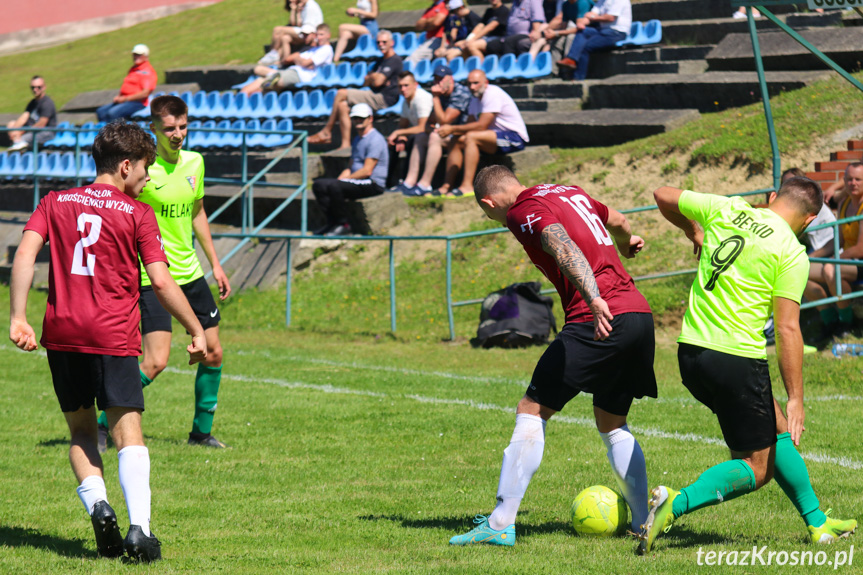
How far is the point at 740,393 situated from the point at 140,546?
2.77m

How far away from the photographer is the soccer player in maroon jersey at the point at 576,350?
469 cm

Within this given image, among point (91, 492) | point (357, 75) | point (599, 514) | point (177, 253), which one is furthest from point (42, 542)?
point (357, 75)

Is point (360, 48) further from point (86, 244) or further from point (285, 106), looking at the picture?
point (86, 244)

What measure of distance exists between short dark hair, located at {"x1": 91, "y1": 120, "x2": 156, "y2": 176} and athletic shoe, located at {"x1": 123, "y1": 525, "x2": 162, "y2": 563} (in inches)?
66.6

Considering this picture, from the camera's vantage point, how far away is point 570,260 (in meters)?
4.57

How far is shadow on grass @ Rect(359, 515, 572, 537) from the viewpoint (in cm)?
511

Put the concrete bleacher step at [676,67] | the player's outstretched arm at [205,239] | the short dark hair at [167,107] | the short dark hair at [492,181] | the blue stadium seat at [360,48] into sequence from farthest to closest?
1. the blue stadium seat at [360,48]
2. the concrete bleacher step at [676,67]
3. the player's outstretched arm at [205,239]
4. the short dark hair at [167,107]
5. the short dark hair at [492,181]

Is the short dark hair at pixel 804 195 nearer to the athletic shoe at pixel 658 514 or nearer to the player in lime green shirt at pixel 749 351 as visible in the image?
the player in lime green shirt at pixel 749 351

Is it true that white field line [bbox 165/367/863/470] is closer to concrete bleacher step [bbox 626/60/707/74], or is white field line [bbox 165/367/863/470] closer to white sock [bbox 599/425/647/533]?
white sock [bbox 599/425/647/533]

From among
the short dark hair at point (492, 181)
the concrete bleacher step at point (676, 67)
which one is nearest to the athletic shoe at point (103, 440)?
the short dark hair at point (492, 181)

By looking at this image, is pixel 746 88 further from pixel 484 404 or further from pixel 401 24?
pixel 401 24

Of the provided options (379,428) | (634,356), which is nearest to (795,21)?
(379,428)

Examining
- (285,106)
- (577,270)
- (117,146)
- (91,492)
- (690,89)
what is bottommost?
(285,106)

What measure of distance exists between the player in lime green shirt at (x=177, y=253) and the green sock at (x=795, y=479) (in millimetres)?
3729
